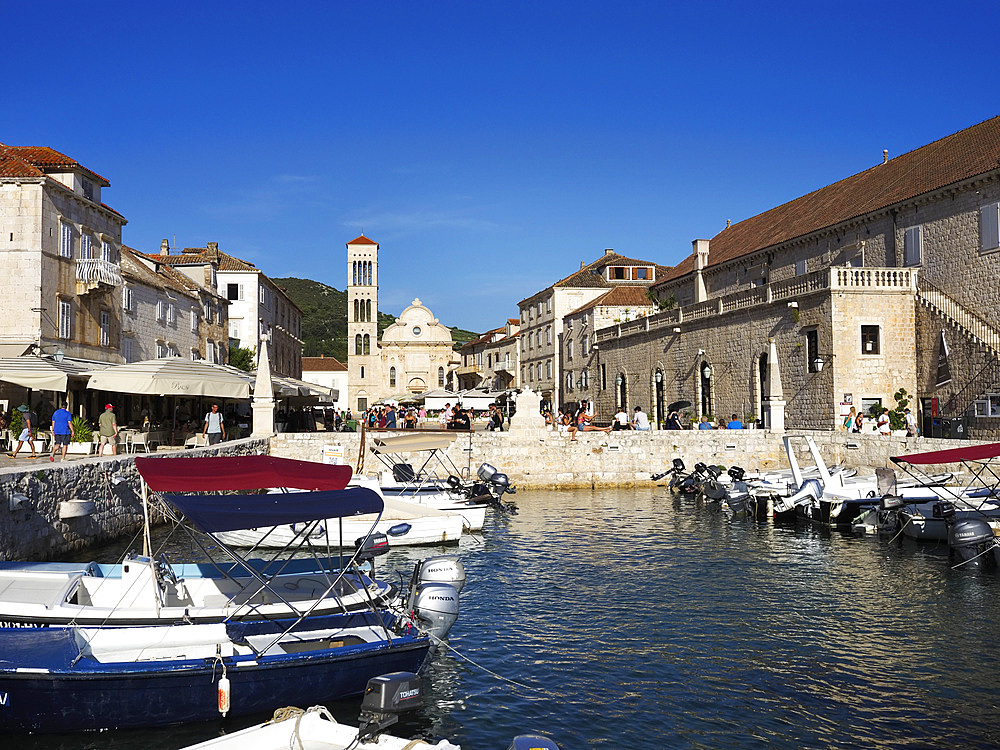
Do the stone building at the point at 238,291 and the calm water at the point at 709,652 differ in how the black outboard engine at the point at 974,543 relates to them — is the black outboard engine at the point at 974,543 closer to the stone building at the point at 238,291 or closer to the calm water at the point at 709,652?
the calm water at the point at 709,652

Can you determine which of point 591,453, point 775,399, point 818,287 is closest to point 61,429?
point 591,453

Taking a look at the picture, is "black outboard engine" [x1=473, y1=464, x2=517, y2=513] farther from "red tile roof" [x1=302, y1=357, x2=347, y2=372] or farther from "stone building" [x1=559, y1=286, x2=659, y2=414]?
"red tile roof" [x1=302, y1=357, x2=347, y2=372]

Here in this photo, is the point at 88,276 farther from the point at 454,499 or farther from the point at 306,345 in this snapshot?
the point at 306,345

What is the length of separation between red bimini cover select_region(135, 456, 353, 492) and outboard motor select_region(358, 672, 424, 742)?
3.48 m

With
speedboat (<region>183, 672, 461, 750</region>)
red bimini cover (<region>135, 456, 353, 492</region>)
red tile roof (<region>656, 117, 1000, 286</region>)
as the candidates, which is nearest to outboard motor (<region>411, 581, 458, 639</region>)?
red bimini cover (<region>135, 456, 353, 492</region>)

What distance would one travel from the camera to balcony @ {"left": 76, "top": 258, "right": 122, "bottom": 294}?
3181 cm

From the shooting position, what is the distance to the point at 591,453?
105 feet

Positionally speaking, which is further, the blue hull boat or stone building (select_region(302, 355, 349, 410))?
stone building (select_region(302, 355, 349, 410))

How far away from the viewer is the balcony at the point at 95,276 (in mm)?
31812

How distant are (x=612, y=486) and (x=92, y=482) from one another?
1967 centimetres

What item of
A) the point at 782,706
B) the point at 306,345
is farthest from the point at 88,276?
the point at 306,345

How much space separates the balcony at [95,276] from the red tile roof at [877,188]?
30418 millimetres

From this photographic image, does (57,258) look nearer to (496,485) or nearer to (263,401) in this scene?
(263,401)

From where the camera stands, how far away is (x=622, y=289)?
186ft
